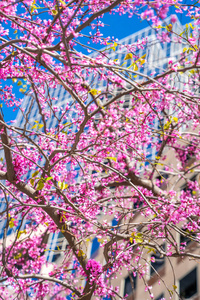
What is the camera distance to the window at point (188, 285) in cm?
1341

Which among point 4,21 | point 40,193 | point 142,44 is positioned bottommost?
point 40,193

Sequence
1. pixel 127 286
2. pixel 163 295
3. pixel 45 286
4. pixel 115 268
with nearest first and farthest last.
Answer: pixel 115 268
pixel 45 286
pixel 163 295
pixel 127 286

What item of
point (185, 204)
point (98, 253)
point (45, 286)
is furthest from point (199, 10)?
point (98, 253)

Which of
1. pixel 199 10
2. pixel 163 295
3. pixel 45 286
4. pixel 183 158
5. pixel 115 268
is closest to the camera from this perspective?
pixel 199 10

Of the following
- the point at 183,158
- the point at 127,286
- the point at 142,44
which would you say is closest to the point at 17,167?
the point at 142,44

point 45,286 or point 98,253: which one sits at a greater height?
point 98,253

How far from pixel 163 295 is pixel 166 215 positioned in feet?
40.8

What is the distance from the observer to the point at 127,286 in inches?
734

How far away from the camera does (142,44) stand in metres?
5.73

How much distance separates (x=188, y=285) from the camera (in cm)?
1384

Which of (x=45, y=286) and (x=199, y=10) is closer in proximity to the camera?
(x=199, y=10)

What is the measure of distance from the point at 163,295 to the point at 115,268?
1145cm

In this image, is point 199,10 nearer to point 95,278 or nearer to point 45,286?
point 95,278

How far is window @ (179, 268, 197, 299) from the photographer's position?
13406 mm
